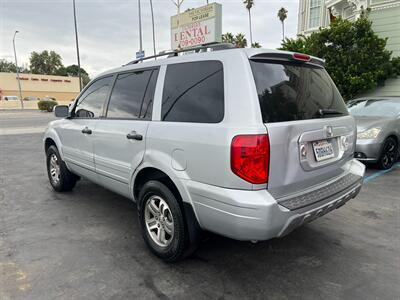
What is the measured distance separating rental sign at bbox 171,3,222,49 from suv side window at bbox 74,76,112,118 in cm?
760

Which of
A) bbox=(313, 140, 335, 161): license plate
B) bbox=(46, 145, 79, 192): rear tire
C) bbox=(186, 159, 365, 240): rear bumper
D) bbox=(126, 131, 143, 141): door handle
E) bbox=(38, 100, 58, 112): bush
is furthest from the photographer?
bbox=(38, 100, 58, 112): bush

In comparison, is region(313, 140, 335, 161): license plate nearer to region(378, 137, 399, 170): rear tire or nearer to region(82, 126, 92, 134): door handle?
region(82, 126, 92, 134): door handle

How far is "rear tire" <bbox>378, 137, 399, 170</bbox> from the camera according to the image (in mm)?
6293

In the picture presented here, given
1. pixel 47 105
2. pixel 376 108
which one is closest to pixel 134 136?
pixel 376 108

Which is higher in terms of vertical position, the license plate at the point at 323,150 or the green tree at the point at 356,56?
the green tree at the point at 356,56

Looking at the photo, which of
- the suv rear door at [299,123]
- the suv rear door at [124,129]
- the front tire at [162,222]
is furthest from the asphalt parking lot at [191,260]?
the suv rear door at [299,123]

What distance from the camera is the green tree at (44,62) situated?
262ft

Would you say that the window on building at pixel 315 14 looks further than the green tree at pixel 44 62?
No

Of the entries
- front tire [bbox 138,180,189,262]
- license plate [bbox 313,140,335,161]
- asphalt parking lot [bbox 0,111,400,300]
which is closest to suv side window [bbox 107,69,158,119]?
front tire [bbox 138,180,189,262]

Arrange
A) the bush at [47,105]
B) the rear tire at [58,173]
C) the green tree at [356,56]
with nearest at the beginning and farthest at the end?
the rear tire at [58,173] → the green tree at [356,56] → the bush at [47,105]

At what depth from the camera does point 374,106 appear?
7.19 meters

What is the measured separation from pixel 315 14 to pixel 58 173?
17.2m

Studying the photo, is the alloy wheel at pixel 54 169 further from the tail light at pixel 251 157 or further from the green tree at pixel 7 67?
the green tree at pixel 7 67

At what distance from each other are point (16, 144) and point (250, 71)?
1093 cm
